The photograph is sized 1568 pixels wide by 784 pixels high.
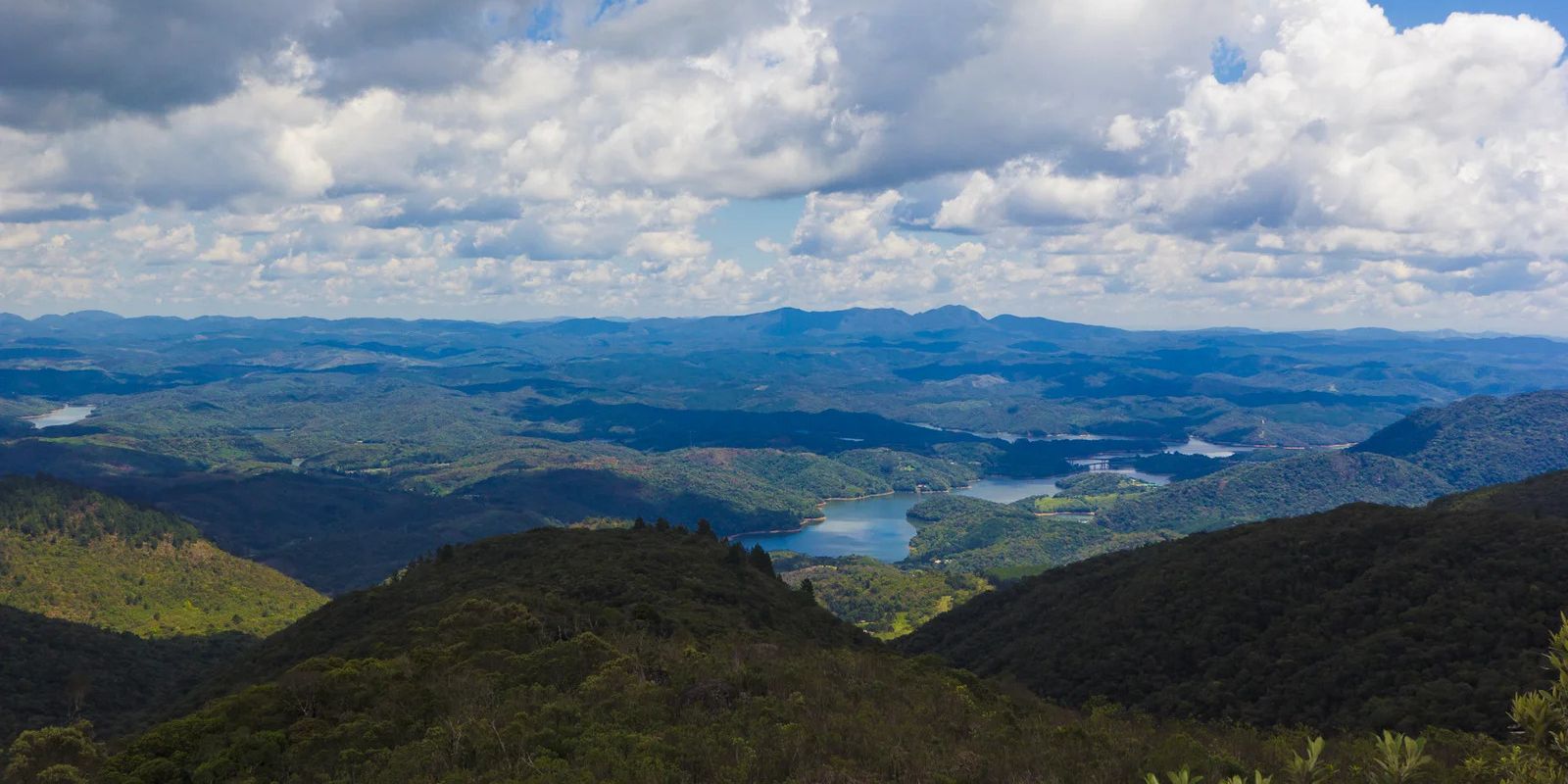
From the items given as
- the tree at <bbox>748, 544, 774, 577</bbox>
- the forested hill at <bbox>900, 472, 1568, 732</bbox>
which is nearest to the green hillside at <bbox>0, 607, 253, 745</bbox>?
the tree at <bbox>748, 544, 774, 577</bbox>

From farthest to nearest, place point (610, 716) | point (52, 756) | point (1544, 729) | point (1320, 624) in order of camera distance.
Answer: point (1320, 624), point (52, 756), point (610, 716), point (1544, 729)

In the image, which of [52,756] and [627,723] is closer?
[627,723]

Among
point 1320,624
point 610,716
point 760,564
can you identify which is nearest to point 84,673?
point 760,564

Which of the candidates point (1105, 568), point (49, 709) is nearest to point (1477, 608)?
point (1105, 568)

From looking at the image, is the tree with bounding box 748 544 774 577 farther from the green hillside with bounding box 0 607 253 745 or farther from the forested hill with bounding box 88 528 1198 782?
the green hillside with bounding box 0 607 253 745

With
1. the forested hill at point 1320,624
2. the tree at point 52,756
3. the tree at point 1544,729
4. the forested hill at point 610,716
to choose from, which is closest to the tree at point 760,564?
the forested hill at point 1320,624

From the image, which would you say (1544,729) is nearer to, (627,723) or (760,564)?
(627,723)
